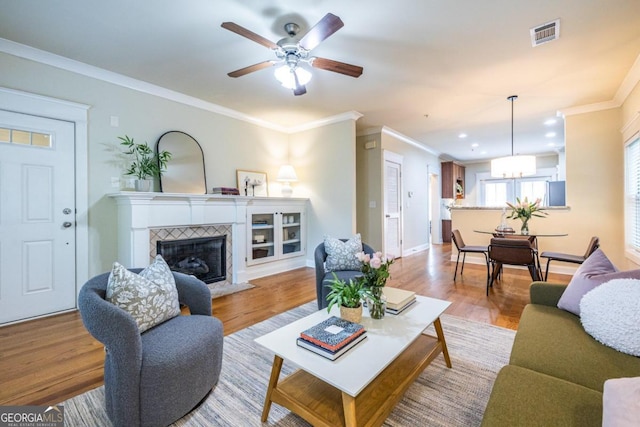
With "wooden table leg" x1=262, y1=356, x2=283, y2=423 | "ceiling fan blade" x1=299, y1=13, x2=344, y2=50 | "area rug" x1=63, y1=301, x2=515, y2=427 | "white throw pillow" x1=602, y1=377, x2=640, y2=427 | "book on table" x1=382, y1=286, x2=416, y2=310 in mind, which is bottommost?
"area rug" x1=63, y1=301, x2=515, y2=427

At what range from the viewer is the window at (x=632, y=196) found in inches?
133

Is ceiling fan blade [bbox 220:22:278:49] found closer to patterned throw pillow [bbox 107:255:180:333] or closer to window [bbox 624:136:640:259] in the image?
patterned throw pillow [bbox 107:255:180:333]

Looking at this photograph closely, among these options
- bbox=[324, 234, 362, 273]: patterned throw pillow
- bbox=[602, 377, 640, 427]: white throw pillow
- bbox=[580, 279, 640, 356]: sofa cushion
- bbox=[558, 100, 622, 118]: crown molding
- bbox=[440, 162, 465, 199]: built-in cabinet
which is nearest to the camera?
bbox=[602, 377, 640, 427]: white throw pillow

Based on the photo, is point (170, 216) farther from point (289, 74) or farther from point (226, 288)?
point (289, 74)

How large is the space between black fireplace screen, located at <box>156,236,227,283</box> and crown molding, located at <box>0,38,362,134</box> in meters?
1.90

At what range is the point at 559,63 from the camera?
2951 millimetres

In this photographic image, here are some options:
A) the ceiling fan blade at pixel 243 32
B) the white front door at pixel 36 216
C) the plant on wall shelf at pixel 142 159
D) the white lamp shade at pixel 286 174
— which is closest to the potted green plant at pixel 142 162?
the plant on wall shelf at pixel 142 159

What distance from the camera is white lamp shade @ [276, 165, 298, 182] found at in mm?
4816

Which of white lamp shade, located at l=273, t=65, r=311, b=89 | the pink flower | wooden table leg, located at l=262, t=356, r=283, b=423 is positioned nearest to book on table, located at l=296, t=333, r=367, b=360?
wooden table leg, located at l=262, t=356, r=283, b=423

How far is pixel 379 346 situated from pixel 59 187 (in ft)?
11.3

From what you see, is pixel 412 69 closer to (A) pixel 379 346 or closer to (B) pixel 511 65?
(B) pixel 511 65

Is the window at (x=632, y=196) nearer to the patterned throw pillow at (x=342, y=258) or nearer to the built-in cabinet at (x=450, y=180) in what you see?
the patterned throw pillow at (x=342, y=258)

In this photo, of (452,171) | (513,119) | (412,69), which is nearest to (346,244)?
(412,69)

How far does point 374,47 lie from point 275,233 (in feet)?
9.82
